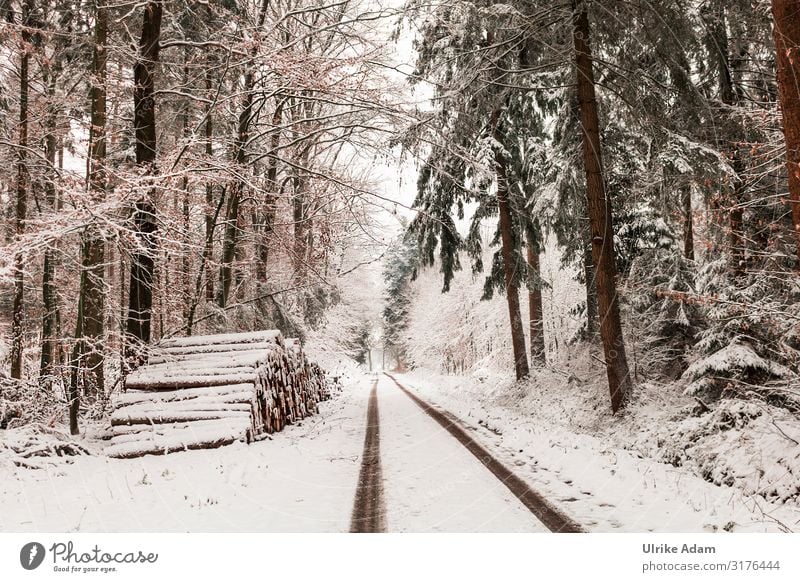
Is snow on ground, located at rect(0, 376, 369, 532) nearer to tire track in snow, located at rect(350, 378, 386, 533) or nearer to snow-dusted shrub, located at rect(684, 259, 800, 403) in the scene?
tire track in snow, located at rect(350, 378, 386, 533)

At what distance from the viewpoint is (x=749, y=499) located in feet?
15.0

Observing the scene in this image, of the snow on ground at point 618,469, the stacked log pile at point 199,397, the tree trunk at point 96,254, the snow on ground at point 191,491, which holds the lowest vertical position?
the snow on ground at point 618,469

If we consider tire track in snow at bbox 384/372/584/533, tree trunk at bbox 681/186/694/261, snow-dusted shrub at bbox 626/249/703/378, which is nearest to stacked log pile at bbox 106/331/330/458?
tire track in snow at bbox 384/372/584/533

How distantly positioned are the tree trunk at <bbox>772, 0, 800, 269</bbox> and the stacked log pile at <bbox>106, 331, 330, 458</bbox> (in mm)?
7792

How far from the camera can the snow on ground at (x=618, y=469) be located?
392 centimetres

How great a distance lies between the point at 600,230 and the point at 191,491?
798 centimetres

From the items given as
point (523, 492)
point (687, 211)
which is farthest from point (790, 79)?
point (687, 211)

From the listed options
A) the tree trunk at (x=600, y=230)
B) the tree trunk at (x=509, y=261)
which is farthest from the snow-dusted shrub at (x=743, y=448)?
the tree trunk at (x=509, y=261)

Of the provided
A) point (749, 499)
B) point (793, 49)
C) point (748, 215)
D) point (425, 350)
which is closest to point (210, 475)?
point (749, 499)

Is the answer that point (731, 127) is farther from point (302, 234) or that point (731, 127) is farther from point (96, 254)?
point (96, 254)

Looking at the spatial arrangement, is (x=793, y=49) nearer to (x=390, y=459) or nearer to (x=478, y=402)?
(x=390, y=459)

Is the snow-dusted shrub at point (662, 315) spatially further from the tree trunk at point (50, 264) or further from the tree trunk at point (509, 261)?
the tree trunk at point (50, 264)

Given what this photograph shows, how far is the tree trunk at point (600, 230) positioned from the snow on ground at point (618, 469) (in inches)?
27.9

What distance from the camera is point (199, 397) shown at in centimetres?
769
